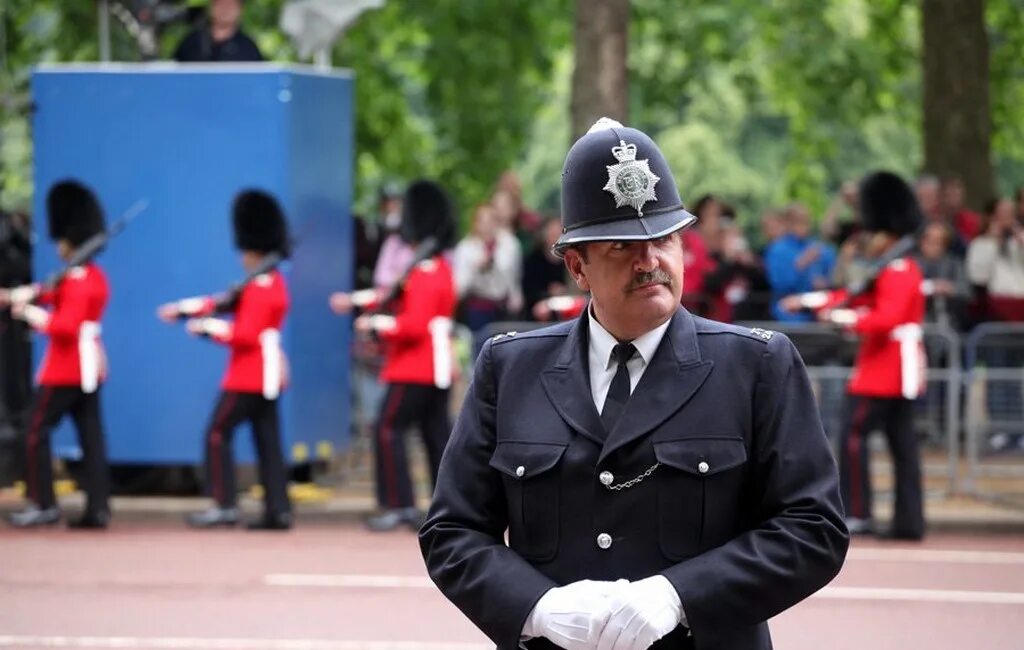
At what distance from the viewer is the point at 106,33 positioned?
52.0ft

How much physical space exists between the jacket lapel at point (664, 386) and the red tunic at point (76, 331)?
1024 cm

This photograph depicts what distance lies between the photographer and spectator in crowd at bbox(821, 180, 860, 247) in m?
17.8

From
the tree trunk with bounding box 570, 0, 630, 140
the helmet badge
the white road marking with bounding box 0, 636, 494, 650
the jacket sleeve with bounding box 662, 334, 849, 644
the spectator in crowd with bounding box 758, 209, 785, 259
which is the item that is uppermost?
the tree trunk with bounding box 570, 0, 630, 140

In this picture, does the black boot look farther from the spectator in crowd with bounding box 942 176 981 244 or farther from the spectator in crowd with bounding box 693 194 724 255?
the spectator in crowd with bounding box 942 176 981 244

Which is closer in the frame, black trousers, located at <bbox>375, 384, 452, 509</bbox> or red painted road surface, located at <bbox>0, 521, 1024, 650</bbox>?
red painted road surface, located at <bbox>0, 521, 1024, 650</bbox>

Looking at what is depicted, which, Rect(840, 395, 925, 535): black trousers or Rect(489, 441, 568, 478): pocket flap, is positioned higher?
Rect(489, 441, 568, 478): pocket flap

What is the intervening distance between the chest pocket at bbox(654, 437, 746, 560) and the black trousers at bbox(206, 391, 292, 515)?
10.1 metres

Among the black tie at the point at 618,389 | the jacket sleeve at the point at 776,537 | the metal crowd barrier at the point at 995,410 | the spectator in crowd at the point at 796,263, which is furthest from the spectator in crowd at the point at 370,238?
the jacket sleeve at the point at 776,537

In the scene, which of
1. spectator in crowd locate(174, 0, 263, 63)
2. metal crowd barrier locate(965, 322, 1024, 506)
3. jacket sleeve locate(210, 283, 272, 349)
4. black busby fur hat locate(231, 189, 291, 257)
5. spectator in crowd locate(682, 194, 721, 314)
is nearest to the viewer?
jacket sleeve locate(210, 283, 272, 349)

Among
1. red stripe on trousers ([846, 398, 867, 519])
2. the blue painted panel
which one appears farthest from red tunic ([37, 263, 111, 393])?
red stripe on trousers ([846, 398, 867, 519])

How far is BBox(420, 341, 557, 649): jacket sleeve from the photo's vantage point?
385cm

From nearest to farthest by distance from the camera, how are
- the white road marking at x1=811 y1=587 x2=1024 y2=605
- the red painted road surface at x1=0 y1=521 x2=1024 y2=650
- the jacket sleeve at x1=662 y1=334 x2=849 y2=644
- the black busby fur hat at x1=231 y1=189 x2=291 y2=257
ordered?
the jacket sleeve at x1=662 y1=334 x2=849 y2=644
the red painted road surface at x1=0 y1=521 x2=1024 y2=650
the white road marking at x1=811 y1=587 x2=1024 y2=605
the black busby fur hat at x1=231 y1=189 x2=291 y2=257

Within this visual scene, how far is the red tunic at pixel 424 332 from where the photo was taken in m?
13.7

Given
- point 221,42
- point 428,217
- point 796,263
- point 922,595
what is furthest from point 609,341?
point 796,263
